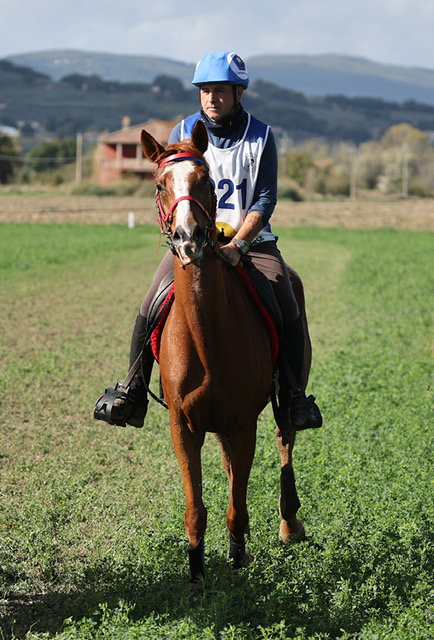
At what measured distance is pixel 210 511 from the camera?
6246mm

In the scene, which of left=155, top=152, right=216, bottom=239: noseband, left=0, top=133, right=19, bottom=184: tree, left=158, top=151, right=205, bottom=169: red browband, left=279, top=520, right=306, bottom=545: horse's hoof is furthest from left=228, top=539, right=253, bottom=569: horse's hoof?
left=0, top=133, right=19, bottom=184: tree

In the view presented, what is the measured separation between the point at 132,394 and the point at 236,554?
4.34 ft

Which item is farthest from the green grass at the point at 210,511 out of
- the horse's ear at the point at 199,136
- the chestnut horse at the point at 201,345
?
the horse's ear at the point at 199,136

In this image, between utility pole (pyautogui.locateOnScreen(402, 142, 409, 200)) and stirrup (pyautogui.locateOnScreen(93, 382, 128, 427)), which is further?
utility pole (pyautogui.locateOnScreen(402, 142, 409, 200))

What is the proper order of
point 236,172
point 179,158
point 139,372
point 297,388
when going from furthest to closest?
point 139,372 → point 297,388 → point 236,172 → point 179,158

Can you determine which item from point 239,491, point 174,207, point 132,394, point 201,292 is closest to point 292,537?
point 239,491

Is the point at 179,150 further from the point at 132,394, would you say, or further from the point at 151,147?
the point at 132,394

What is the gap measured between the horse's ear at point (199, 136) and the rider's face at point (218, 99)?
739 mm

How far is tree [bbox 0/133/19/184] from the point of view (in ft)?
260

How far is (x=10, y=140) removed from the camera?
86062 millimetres

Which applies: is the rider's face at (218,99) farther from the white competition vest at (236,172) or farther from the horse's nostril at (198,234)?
the horse's nostril at (198,234)

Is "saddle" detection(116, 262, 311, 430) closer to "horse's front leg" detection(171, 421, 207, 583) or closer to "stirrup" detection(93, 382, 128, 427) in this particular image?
"stirrup" detection(93, 382, 128, 427)

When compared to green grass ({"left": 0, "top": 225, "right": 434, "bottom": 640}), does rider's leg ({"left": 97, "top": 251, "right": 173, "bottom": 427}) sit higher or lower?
higher

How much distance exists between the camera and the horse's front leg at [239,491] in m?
4.88
